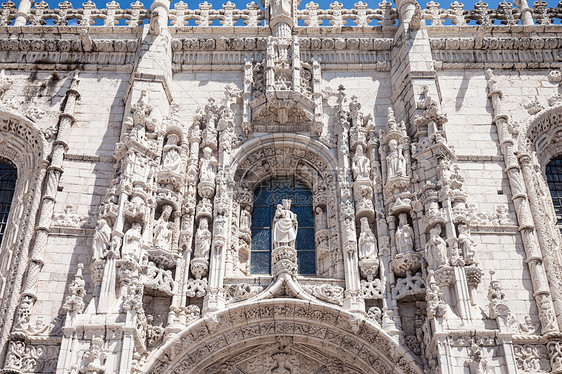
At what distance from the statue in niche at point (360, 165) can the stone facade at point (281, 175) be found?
33 mm

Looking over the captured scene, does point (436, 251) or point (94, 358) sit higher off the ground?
point (436, 251)

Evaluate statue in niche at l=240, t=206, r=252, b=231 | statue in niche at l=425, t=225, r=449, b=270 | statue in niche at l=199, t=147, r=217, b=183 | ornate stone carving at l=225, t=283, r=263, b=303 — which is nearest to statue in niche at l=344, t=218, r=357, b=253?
statue in niche at l=425, t=225, r=449, b=270

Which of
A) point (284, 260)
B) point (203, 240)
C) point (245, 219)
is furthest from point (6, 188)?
point (284, 260)

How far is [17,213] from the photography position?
15.4 meters

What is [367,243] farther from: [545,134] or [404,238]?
[545,134]

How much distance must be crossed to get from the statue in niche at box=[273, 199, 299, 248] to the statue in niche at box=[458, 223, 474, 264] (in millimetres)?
3180

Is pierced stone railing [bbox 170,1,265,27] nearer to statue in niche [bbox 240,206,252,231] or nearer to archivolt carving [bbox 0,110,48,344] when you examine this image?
archivolt carving [bbox 0,110,48,344]

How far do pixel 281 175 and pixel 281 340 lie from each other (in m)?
4.12

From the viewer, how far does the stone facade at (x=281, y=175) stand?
13.0 meters

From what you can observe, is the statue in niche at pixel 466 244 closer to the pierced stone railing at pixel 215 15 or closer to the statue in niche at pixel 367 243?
the statue in niche at pixel 367 243

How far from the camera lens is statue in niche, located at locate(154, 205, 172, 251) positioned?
1403cm

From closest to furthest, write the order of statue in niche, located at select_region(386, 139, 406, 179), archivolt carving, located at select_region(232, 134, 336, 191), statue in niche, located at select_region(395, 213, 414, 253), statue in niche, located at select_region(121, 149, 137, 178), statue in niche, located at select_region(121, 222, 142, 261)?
1. statue in niche, located at select_region(121, 222, 142, 261)
2. statue in niche, located at select_region(395, 213, 414, 253)
3. statue in niche, located at select_region(121, 149, 137, 178)
4. statue in niche, located at select_region(386, 139, 406, 179)
5. archivolt carving, located at select_region(232, 134, 336, 191)

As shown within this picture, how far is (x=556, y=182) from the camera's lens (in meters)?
16.2

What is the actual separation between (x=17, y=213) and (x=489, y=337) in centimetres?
973
